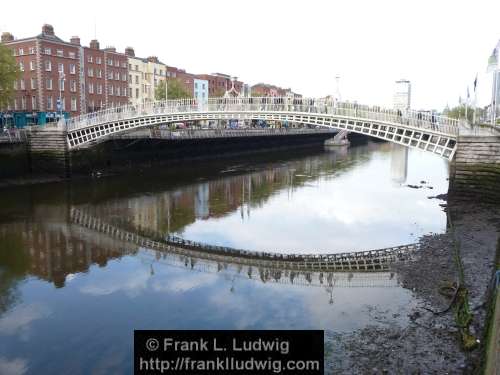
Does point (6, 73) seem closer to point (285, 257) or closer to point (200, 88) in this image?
point (285, 257)

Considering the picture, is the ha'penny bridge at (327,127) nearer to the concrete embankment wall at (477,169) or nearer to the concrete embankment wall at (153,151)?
the concrete embankment wall at (477,169)

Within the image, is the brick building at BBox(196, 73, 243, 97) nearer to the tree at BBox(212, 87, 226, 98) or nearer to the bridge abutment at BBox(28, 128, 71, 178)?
the tree at BBox(212, 87, 226, 98)

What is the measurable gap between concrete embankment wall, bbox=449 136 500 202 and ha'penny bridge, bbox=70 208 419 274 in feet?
21.8

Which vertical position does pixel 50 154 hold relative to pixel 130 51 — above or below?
below

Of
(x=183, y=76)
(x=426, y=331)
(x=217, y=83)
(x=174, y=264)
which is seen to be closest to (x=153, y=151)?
(x=174, y=264)

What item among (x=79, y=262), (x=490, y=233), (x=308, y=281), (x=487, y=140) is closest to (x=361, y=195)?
(x=487, y=140)

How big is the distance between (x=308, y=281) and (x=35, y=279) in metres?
6.67

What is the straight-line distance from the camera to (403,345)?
7652 millimetres

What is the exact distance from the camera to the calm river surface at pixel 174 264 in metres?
Answer: 8.88

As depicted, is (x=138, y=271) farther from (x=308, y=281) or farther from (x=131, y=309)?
(x=308, y=281)

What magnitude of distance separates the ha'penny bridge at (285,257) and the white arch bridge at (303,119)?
8.77 meters

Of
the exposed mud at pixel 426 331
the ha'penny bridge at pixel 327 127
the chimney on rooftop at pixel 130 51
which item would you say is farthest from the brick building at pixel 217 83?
the exposed mud at pixel 426 331

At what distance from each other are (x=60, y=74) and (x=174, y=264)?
34950 millimetres

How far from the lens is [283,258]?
13.6m
